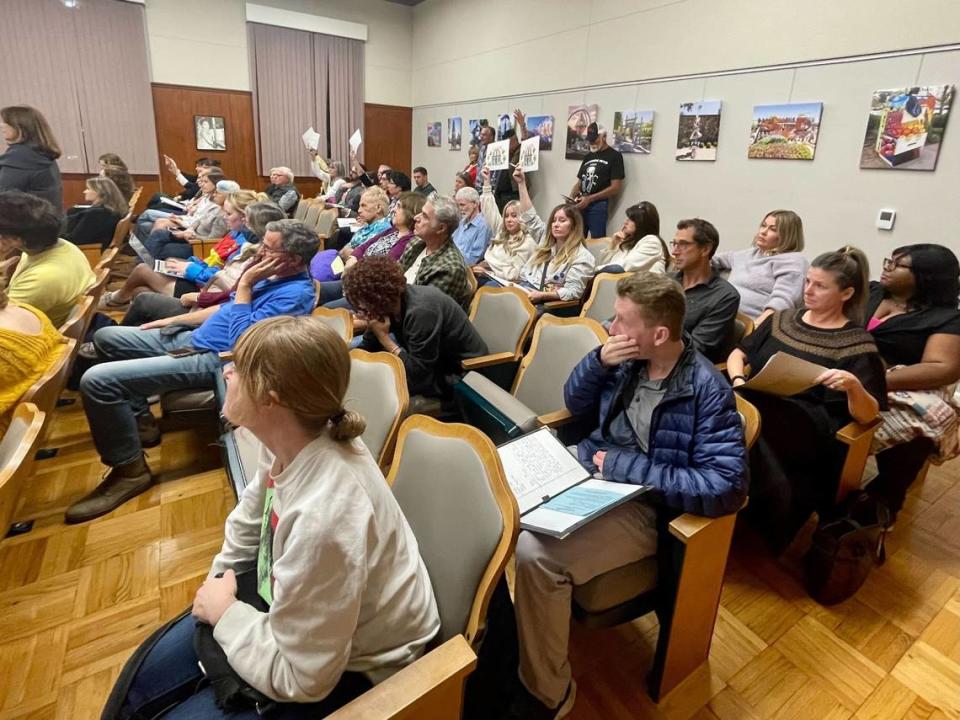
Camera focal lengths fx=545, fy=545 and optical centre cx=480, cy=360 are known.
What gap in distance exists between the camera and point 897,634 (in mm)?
1763

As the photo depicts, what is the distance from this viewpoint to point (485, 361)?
2357 millimetres

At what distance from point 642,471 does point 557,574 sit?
0.35m

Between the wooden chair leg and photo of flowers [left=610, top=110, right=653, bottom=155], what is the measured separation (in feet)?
14.1

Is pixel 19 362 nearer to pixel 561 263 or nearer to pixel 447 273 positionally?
pixel 447 273

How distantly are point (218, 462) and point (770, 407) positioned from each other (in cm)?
244

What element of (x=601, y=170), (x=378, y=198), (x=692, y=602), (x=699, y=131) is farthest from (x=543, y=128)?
(x=692, y=602)

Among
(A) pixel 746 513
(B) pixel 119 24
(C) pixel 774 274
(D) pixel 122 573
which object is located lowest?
(D) pixel 122 573

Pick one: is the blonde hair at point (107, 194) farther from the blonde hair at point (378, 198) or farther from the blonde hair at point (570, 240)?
the blonde hair at point (570, 240)

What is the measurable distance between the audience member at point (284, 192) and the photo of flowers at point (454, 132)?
266cm

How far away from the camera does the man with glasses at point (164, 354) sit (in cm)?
223

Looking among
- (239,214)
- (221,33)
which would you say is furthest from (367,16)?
(239,214)

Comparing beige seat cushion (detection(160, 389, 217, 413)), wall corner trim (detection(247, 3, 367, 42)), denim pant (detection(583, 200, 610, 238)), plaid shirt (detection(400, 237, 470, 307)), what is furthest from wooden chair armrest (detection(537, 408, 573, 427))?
wall corner trim (detection(247, 3, 367, 42))

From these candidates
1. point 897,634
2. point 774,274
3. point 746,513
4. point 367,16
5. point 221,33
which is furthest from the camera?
point 367,16

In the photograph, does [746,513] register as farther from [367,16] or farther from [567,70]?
[367,16]
